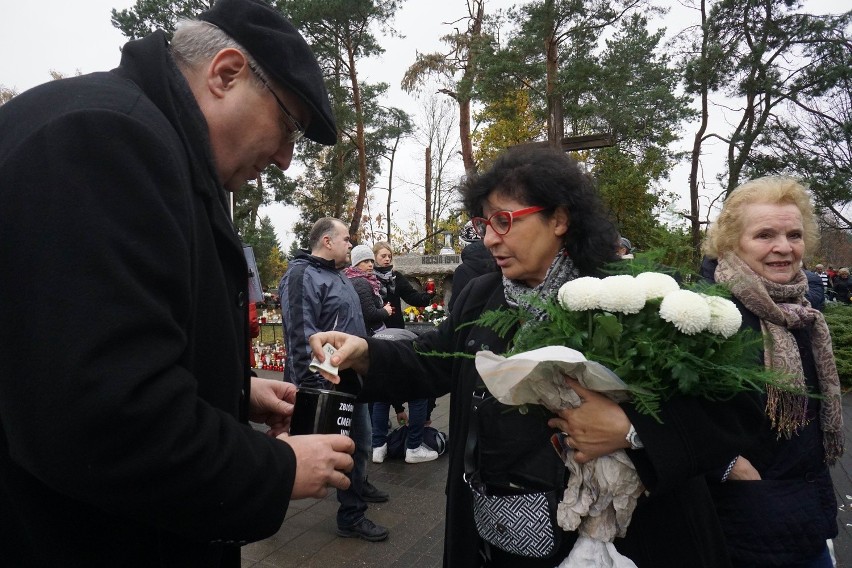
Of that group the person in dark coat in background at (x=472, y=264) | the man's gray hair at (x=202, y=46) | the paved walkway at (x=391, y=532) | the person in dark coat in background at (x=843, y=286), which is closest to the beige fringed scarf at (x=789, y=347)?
the man's gray hair at (x=202, y=46)

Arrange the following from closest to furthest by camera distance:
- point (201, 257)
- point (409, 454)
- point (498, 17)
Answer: point (201, 257)
point (409, 454)
point (498, 17)

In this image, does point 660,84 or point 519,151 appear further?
point 660,84

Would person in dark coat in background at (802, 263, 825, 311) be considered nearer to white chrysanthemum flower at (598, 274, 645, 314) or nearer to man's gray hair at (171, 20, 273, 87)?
white chrysanthemum flower at (598, 274, 645, 314)

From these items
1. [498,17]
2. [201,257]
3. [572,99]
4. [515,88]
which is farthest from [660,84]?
[201,257]

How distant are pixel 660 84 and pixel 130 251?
66.3ft

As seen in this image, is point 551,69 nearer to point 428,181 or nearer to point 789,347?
point 789,347

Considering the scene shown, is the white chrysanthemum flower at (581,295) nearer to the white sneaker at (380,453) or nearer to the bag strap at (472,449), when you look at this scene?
the bag strap at (472,449)

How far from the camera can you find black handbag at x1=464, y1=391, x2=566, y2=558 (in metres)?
1.58

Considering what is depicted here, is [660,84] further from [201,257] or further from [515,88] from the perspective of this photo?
[201,257]

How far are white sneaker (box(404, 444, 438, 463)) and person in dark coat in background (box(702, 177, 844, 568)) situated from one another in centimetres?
375

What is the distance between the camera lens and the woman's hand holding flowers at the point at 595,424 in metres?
1.45

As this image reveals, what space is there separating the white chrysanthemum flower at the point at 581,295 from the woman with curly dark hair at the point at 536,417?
0.18 meters

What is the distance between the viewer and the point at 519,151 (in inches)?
84.4

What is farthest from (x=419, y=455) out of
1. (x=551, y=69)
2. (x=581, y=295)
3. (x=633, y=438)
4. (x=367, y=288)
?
(x=551, y=69)
